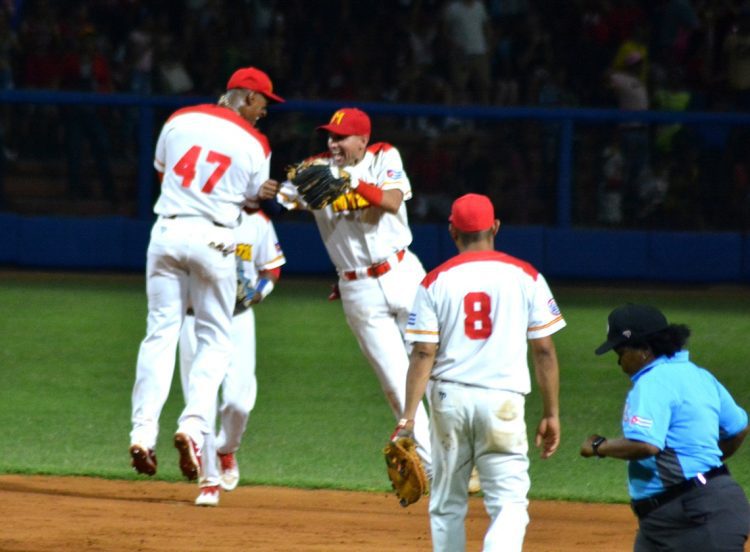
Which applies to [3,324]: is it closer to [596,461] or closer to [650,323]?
[596,461]

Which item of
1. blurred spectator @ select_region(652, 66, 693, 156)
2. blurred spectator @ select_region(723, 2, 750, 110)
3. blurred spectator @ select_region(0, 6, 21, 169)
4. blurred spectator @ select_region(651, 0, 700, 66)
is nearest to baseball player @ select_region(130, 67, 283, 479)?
blurred spectator @ select_region(652, 66, 693, 156)

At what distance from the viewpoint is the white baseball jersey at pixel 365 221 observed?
7.35 m

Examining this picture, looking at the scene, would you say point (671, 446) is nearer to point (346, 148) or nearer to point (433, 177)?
point (346, 148)

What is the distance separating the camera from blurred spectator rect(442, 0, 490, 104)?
1758 cm

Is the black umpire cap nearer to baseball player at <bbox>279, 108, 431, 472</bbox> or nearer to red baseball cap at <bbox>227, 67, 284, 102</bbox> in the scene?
baseball player at <bbox>279, 108, 431, 472</bbox>

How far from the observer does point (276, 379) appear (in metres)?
10.7

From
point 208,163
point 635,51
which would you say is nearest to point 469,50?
point 635,51

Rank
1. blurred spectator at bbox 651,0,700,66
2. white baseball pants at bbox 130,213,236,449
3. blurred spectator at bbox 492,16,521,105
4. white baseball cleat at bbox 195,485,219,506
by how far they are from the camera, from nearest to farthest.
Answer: white baseball pants at bbox 130,213,236,449, white baseball cleat at bbox 195,485,219,506, blurred spectator at bbox 492,16,521,105, blurred spectator at bbox 651,0,700,66

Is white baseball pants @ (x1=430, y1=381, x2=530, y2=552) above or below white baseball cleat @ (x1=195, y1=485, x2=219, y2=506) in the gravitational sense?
above

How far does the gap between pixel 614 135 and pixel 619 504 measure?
28.2 ft

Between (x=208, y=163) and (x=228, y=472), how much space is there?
1757 millimetres

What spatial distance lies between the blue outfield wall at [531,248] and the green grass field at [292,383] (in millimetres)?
221

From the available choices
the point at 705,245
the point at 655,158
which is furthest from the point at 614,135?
the point at 705,245

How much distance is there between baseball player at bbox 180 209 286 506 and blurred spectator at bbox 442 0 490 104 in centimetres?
1031
